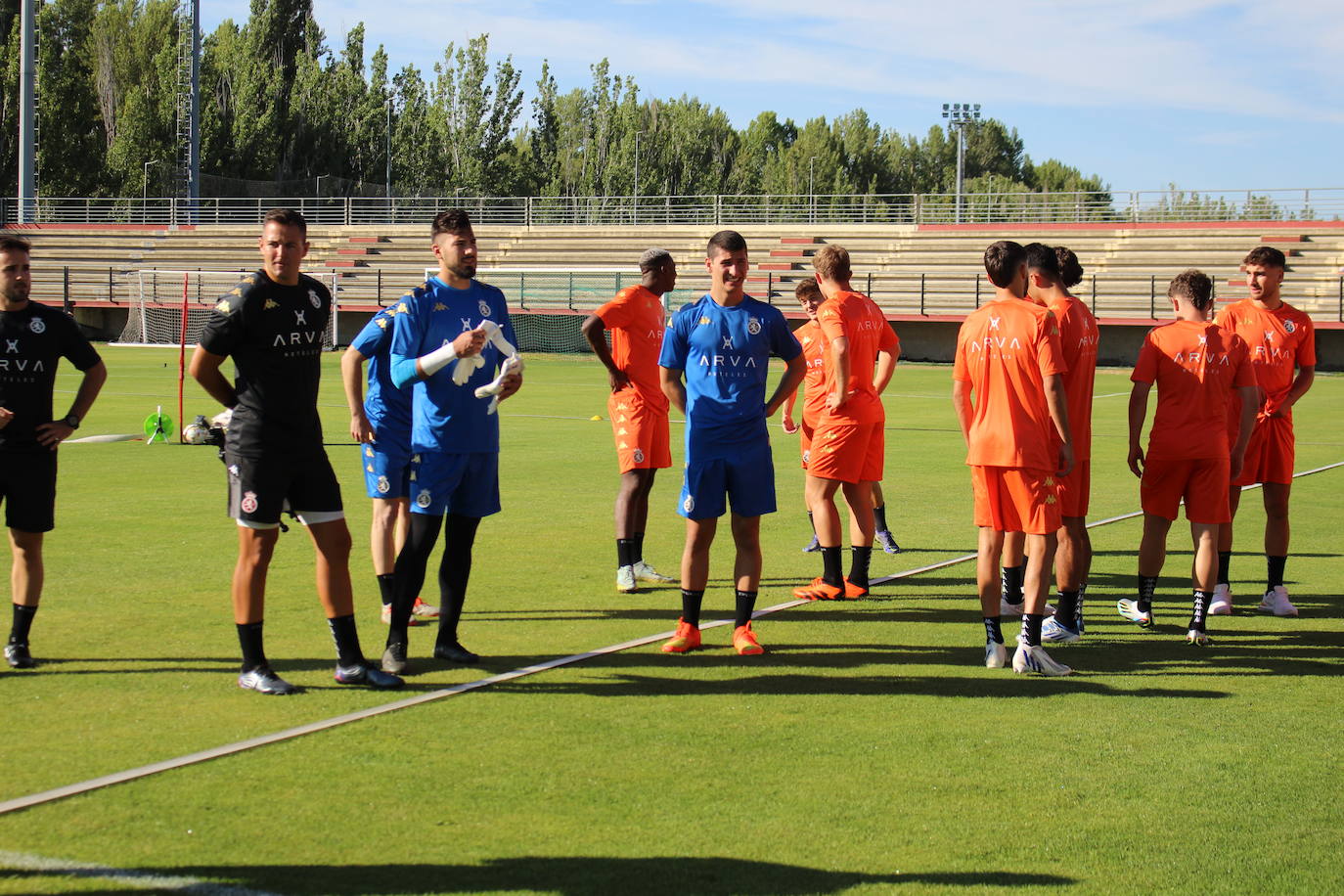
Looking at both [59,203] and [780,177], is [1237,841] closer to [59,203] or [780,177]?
[59,203]

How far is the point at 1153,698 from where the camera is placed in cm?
604

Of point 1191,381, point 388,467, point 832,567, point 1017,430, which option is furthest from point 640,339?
point 1191,381

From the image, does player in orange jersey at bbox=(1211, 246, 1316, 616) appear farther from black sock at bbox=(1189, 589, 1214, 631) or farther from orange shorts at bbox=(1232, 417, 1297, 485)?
black sock at bbox=(1189, 589, 1214, 631)

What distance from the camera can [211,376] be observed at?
5793mm

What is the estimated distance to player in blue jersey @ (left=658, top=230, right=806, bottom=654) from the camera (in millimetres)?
6793

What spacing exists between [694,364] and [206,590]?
132 inches

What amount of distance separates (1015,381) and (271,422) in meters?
3.36

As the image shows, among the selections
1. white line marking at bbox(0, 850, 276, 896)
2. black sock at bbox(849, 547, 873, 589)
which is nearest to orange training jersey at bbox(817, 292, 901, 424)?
black sock at bbox(849, 547, 873, 589)

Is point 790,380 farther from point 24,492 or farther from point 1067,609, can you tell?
point 24,492

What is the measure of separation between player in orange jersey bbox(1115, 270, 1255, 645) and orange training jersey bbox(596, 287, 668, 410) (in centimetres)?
303

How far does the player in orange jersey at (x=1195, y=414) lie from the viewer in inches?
285

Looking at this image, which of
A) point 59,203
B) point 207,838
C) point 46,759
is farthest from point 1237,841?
point 59,203

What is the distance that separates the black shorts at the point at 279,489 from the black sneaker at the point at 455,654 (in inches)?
36.8

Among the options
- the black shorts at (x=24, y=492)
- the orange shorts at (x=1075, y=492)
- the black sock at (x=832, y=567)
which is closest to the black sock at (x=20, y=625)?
the black shorts at (x=24, y=492)
